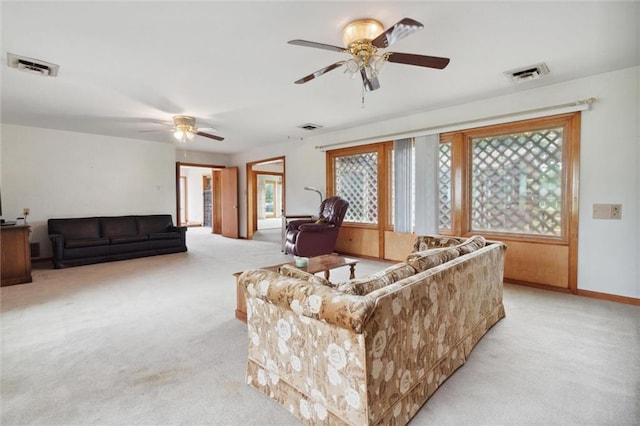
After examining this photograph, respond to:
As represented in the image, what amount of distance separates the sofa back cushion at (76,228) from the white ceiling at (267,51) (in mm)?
1743

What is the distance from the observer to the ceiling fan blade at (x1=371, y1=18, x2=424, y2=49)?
1626 mm

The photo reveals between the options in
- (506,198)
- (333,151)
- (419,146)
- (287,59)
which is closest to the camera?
(287,59)

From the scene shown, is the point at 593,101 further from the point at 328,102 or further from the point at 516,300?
the point at 328,102

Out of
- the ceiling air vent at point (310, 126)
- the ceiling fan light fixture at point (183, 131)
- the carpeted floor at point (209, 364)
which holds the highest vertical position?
the ceiling air vent at point (310, 126)

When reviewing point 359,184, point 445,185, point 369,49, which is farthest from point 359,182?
point 369,49

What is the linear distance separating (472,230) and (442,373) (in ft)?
9.28

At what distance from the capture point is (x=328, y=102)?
3.91 meters

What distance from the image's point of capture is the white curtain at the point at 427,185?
13.9 feet

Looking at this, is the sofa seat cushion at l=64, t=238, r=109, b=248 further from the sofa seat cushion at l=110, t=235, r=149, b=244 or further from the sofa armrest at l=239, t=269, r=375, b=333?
the sofa armrest at l=239, t=269, r=375, b=333

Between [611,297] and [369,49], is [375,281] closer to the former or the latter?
[369,49]

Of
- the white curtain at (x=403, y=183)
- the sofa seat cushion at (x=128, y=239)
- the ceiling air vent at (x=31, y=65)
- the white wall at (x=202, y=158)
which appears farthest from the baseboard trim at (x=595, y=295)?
the white wall at (x=202, y=158)

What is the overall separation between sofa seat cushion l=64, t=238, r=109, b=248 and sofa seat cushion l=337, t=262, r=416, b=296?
5.03 meters

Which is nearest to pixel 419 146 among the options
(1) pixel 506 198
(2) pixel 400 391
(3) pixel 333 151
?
(1) pixel 506 198

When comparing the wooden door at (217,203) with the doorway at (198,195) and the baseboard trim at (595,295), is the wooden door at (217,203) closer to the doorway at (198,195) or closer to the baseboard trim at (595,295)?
the doorway at (198,195)
